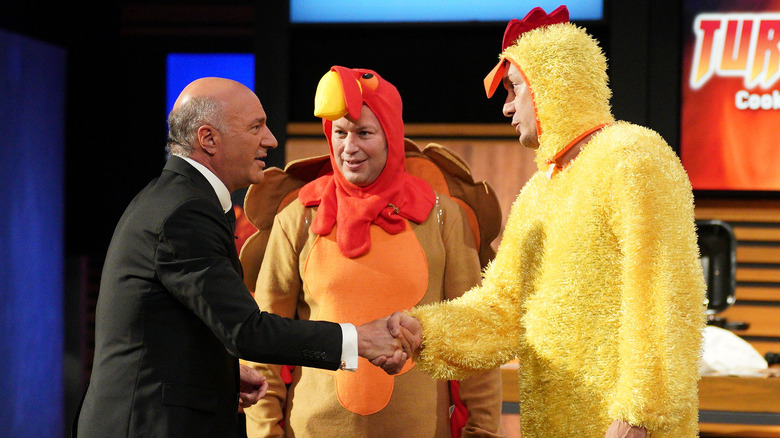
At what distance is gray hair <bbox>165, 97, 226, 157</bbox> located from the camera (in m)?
1.96

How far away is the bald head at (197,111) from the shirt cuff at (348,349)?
55 centimetres

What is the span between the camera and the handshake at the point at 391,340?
203cm

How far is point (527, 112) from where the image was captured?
1.97 metres

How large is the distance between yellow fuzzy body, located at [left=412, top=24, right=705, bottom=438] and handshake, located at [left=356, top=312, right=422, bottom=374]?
0.03m

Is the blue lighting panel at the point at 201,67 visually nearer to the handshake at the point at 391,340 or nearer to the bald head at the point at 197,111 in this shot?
the bald head at the point at 197,111

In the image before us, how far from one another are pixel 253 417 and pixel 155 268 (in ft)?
2.45

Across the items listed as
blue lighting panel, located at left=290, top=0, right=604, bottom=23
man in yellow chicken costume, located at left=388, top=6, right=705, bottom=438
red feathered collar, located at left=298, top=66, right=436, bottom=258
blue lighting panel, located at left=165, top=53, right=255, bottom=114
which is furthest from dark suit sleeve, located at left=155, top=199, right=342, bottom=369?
blue lighting panel, located at left=165, top=53, right=255, bottom=114

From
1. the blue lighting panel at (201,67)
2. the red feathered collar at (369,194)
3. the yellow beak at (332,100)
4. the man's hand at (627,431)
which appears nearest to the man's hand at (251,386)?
the red feathered collar at (369,194)

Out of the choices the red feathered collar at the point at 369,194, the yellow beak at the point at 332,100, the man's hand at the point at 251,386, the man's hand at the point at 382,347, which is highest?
the yellow beak at the point at 332,100

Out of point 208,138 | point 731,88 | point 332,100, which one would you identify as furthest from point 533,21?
point 731,88

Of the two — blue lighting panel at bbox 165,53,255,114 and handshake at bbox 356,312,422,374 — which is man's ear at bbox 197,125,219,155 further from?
blue lighting panel at bbox 165,53,255,114

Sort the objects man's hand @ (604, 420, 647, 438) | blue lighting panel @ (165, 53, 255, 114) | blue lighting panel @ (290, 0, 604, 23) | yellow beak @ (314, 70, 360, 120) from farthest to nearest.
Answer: blue lighting panel @ (165, 53, 255, 114)
blue lighting panel @ (290, 0, 604, 23)
yellow beak @ (314, 70, 360, 120)
man's hand @ (604, 420, 647, 438)

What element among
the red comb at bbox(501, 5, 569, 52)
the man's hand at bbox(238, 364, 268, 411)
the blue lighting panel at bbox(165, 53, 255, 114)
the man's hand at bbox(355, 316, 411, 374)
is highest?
the blue lighting panel at bbox(165, 53, 255, 114)

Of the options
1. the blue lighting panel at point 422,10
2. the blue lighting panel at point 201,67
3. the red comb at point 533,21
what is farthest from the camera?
the blue lighting panel at point 201,67
